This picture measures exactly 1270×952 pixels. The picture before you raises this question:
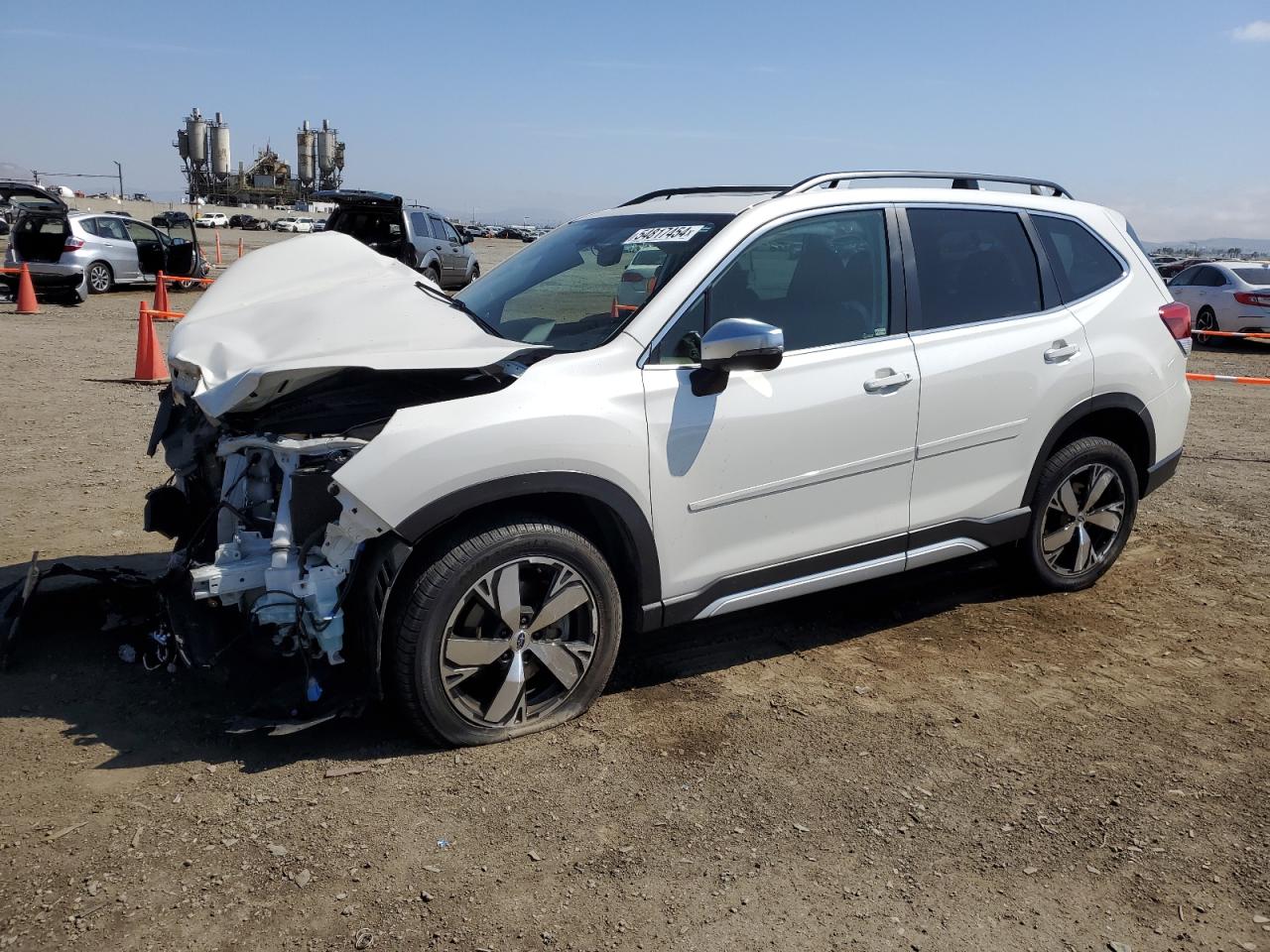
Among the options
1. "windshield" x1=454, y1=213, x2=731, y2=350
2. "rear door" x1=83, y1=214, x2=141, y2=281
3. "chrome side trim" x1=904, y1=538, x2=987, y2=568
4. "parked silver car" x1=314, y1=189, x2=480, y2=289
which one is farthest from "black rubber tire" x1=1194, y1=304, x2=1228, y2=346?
"rear door" x1=83, y1=214, x2=141, y2=281

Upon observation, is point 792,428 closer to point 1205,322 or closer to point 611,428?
point 611,428

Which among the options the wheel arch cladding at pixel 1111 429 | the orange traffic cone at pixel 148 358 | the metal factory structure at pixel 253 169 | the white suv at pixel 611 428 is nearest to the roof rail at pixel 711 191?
the white suv at pixel 611 428

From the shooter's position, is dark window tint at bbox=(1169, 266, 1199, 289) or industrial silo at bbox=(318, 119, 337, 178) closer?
dark window tint at bbox=(1169, 266, 1199, 289)

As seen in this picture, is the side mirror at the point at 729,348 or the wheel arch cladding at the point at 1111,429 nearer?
the side mirror at the point at 729,348

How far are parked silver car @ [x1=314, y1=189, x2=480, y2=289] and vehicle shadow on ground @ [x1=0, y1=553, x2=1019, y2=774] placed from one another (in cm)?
1510

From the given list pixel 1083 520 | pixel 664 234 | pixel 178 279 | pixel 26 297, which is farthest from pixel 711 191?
pixel 178 279

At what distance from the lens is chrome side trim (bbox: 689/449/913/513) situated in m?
3.91

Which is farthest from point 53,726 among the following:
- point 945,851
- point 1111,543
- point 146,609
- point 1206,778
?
point 1111,543

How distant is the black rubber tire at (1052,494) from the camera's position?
4.96 metres

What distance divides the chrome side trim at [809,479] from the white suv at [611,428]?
0.01 m

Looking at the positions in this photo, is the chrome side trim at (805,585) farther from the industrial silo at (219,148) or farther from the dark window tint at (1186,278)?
the industrial silo at (219,148)

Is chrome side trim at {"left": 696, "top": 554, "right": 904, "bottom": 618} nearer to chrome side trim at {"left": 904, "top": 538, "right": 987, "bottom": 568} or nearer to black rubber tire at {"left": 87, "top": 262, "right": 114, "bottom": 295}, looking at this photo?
chrome side trim at {"left": 904, "top": 538, "right": 987, "bottom": 568}

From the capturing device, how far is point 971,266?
470 centimetres

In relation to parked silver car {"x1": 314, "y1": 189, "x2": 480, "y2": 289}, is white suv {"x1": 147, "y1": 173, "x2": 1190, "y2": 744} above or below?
below
